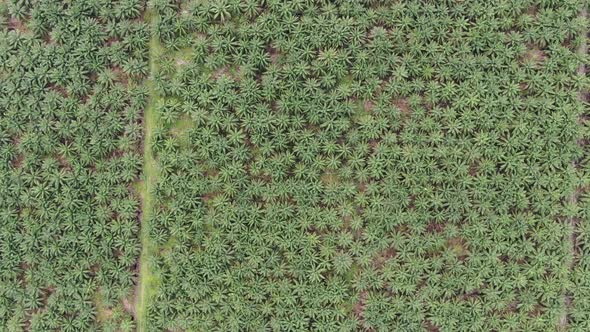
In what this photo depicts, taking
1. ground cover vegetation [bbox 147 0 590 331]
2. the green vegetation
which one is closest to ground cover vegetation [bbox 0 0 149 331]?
the green vegetation

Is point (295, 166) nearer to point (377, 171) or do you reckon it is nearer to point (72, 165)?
point (377, 171)

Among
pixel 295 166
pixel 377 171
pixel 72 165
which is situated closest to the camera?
pixel 377 171

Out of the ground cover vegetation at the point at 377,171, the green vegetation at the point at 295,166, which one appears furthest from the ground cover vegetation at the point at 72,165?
the ground cover vegetation at the point at 377,171

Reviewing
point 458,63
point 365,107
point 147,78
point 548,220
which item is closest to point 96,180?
point 147,78

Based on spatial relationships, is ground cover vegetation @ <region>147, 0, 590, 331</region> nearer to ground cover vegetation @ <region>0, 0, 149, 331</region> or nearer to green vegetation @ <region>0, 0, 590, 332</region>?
green vegetation @ <region>0, 0, 590, 332</region>

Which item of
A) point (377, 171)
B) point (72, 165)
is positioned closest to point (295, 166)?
point (377, 171)

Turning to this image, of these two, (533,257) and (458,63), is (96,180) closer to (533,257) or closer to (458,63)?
(458,63)

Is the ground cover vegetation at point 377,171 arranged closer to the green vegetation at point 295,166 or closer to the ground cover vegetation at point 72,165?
the green vegetation at point 295,166
